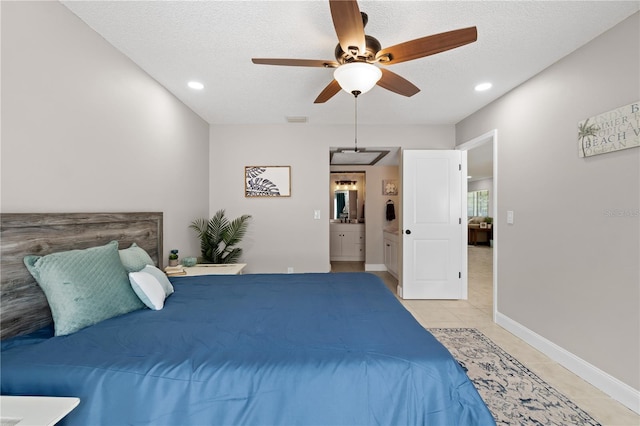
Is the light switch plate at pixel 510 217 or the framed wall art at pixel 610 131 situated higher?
the framed wall art at pixel 610 131

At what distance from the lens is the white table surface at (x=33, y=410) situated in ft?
2.71

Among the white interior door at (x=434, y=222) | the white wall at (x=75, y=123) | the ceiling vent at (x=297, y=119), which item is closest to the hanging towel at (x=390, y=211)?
the white interior door at (x=434, y=222)

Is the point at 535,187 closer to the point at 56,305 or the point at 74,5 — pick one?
the point at 56,305

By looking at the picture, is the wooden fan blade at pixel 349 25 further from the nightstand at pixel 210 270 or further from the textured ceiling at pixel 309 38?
the nightstand at pixel 210 270

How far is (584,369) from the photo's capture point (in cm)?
201

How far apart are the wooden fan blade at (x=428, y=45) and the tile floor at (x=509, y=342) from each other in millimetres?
2403

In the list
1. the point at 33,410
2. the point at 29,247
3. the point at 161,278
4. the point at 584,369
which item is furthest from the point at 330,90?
the point at 584,369

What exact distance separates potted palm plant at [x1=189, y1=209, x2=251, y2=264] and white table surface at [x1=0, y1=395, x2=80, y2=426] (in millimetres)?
2490

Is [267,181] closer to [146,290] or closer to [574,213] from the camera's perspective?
[146,290]

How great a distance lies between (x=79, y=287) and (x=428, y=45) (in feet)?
7.49

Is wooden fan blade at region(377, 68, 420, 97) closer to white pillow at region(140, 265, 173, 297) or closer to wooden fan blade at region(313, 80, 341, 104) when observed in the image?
wooden fan blade at region(313, 80, 341, 104)

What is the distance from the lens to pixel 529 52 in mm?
2125

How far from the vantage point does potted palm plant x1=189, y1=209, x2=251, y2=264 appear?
340 cm

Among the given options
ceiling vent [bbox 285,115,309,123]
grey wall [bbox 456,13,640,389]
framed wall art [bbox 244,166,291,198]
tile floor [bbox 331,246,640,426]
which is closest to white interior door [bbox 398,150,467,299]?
tile floor [bbox 331,246,640,426]
